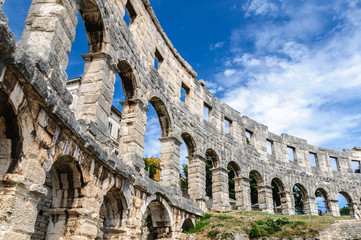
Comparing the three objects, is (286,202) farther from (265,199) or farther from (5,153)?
(5,153)

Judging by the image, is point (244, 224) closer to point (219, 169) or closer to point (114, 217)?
point (219, 169)

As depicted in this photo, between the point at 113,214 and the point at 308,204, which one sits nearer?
the point at 113,214

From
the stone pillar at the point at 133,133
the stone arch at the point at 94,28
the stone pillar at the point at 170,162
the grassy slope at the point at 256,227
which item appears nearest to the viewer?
the stone arch at the point at 94,28

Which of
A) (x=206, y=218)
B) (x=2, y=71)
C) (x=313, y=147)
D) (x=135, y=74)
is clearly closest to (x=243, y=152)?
(x=206, y=218)

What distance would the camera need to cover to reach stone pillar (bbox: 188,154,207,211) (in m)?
13.4

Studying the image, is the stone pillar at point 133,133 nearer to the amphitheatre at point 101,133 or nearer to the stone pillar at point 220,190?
the amphitheatre at point 101,133

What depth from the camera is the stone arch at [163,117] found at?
478 inches

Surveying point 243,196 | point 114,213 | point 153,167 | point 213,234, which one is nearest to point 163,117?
point 213,234

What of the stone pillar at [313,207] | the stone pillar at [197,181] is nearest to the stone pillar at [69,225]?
the stone pillar at [197,181]

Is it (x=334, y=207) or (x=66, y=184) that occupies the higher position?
(x=334, y=207)

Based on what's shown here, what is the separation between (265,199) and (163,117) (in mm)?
9625

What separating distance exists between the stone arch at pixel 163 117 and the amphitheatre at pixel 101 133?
41 mm

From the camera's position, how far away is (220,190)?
49.1ft

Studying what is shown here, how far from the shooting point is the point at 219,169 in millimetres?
15445
